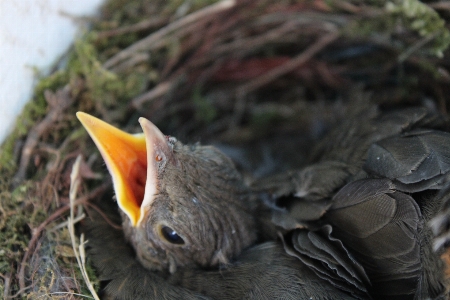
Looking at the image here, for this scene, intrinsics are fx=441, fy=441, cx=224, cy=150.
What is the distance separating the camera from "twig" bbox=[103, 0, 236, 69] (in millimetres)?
1934

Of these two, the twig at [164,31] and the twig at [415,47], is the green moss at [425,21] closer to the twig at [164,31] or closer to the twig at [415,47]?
the twig at [415,47]

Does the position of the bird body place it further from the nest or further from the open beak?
the nest

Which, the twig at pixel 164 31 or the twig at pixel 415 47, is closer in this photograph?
the twig at pixel 415 47

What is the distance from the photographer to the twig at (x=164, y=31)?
1.93 meters

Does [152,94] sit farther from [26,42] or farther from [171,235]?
[171,235]

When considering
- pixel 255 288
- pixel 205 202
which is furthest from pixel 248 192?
pixel 255 288

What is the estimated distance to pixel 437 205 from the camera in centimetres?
138

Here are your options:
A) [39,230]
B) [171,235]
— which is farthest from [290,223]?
[39,230]

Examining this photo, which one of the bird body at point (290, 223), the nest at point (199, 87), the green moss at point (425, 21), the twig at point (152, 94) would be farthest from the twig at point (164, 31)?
the green moss at point (425, 21)

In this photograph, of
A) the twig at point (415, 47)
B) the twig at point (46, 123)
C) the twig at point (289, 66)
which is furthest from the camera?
the twig at point (289, 66)

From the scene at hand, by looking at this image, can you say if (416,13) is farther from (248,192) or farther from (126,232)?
(126,232)

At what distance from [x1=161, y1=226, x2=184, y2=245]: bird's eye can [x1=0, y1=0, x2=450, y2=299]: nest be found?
29cm

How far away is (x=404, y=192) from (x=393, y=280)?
30 cm

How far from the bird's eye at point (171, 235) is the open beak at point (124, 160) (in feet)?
0.35
